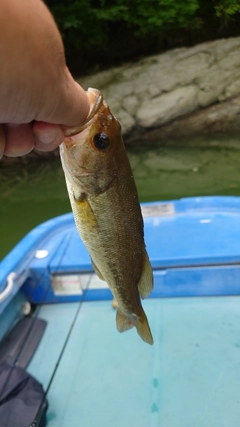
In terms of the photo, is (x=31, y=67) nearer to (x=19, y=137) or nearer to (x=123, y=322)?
(x=19, y=137)

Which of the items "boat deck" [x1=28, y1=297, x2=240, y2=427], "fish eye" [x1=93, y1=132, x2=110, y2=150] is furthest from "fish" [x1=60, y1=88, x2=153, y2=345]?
"boat deck" [x1=28, y1=297, x2=240, y2=427]

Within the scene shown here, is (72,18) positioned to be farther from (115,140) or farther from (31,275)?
(115,140)

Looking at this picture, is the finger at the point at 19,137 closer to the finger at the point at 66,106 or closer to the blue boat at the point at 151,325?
the finger at the point at 66,106

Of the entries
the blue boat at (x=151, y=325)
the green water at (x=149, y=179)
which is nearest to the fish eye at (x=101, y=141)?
the blue boat at (x=151, y=325)

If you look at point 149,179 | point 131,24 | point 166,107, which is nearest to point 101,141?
point 149,179

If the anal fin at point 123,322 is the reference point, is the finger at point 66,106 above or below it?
above

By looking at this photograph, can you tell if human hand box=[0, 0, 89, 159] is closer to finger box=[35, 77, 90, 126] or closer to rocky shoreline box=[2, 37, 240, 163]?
finger box=[35, 77, 90, 126]
